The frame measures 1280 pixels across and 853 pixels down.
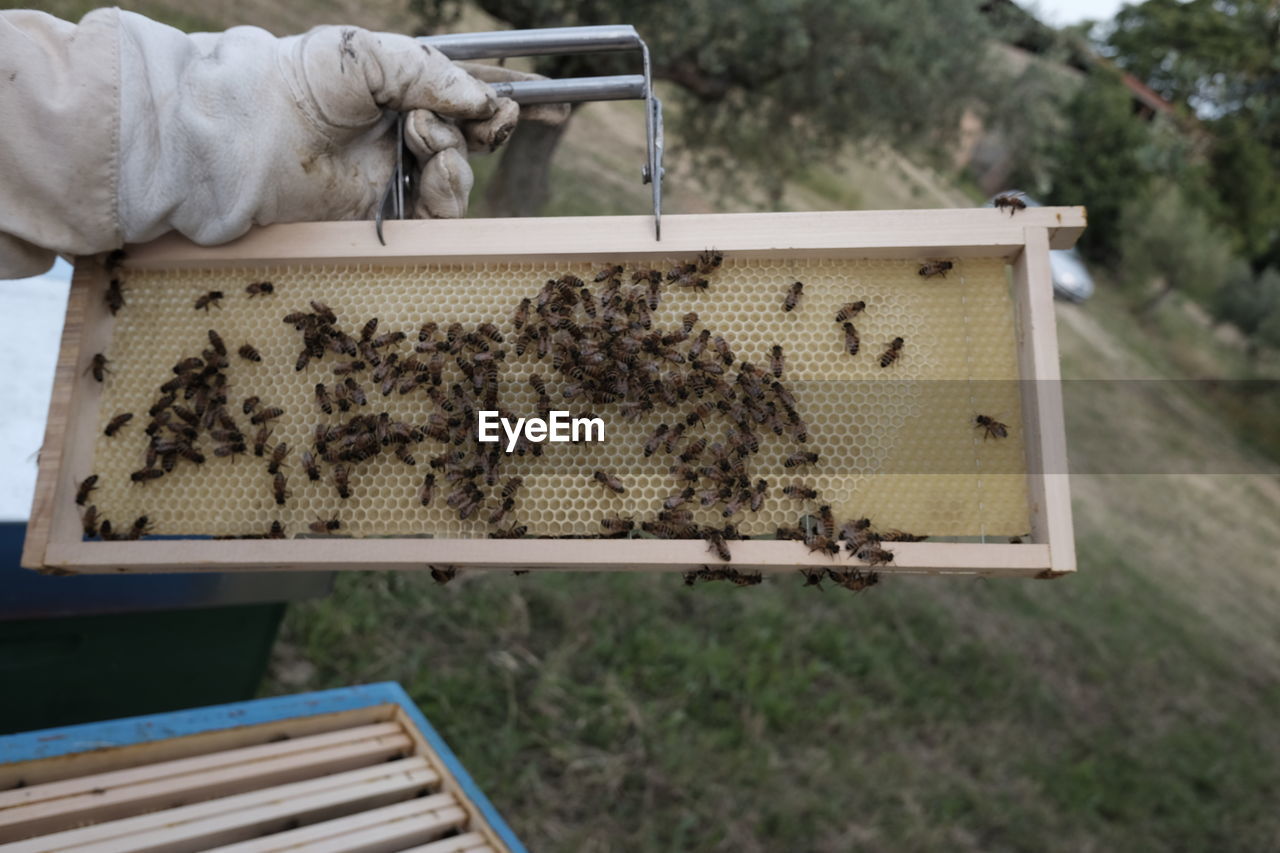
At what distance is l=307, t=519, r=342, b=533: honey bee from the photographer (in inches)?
113

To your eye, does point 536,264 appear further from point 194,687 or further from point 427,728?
point 194,687

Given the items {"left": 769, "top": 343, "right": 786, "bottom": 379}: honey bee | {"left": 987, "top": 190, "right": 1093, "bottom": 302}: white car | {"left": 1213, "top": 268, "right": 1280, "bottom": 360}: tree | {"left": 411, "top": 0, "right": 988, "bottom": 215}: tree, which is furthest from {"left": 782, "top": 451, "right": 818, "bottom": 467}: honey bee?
{"left": 1213, "top": 268, "right": 1280, "bottom": 360}: tree

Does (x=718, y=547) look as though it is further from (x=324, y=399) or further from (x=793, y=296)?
(x=324, y=399)

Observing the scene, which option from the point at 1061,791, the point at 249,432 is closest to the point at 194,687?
the point at 249,432

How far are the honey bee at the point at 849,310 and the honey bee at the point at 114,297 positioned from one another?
2571 millimetres

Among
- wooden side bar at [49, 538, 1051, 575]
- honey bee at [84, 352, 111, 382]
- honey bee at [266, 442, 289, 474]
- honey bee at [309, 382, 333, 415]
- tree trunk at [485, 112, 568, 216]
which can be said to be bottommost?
wooden side bar at [49, 538, 1051, 575]

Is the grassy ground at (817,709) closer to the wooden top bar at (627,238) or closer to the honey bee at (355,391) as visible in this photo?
the honey bee at (355,391)

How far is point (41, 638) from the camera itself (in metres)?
3.70

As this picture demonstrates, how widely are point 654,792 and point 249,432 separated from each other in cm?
398

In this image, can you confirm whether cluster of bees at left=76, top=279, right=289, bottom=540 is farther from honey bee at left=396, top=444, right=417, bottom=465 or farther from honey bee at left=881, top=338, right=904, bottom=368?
honey bee at left=881, top=338, right=904, bottom=368

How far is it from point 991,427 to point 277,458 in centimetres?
241

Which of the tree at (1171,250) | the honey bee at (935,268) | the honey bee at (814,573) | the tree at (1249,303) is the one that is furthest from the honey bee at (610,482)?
the tree at (1249,303)

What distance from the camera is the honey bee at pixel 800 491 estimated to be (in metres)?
2.86

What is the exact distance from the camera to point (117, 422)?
2.98 metres
